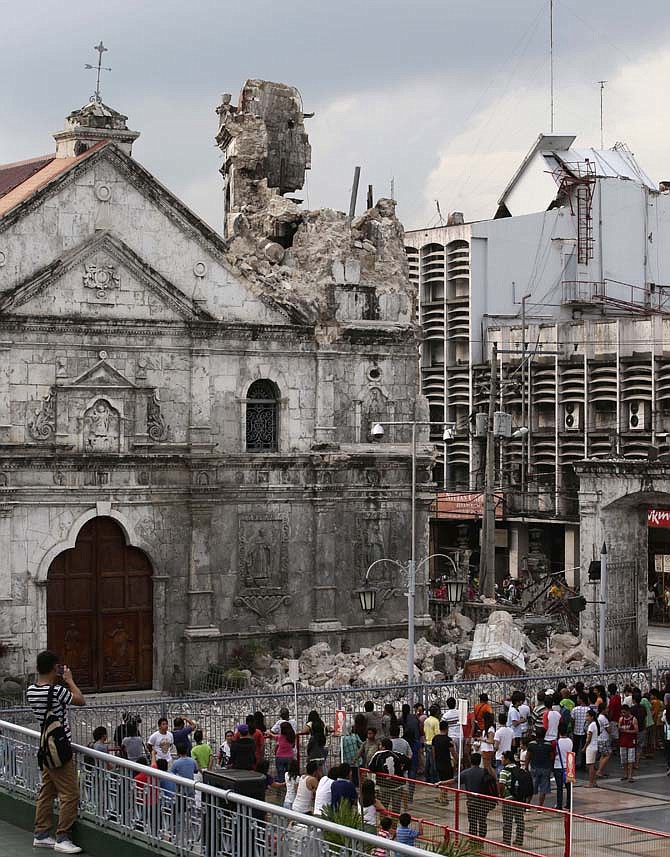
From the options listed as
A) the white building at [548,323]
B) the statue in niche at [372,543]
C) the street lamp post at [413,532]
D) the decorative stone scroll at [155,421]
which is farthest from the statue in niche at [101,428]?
the white building at [548,323]

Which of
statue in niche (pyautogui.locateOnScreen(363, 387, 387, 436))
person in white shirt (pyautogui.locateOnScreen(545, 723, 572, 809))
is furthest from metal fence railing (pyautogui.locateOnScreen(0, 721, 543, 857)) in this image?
statue in niche (pyautogui.locateOnScreen(363, 387, 387, 436))

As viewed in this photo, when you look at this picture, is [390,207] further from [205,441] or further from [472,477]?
[472,477]

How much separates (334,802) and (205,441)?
20.6m

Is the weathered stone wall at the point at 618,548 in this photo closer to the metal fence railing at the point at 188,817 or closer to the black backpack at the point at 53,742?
the metal fence railing at the point at 188,817

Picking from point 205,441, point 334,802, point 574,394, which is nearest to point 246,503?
point 205,441

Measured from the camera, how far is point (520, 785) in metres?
24.8

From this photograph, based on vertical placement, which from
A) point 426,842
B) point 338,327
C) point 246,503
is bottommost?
point 426,842

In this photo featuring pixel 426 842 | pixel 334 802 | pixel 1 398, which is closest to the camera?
pixel 426 842

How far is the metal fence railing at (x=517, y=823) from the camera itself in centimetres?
2184

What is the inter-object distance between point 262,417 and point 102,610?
5942 millimetres

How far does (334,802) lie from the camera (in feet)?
68.8

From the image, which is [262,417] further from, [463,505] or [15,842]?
[463,505]

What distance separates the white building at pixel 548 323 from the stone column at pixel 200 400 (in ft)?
78.9

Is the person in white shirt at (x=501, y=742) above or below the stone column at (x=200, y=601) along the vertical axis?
below
